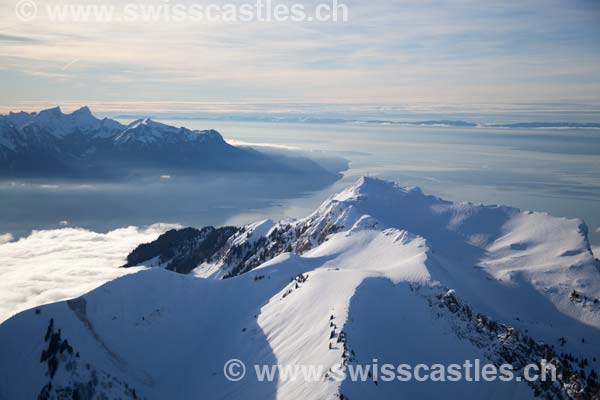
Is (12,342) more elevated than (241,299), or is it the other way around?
(12,342)

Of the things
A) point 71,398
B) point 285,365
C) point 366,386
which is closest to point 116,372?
point 71,398

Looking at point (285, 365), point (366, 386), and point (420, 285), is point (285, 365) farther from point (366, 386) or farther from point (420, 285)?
point (420, 285)

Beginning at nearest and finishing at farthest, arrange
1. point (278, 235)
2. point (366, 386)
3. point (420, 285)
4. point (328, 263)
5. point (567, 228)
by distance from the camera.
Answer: point (366, 386) < point (420, 285) < point (328, 263) < point (567, 228) < point (278, 235)

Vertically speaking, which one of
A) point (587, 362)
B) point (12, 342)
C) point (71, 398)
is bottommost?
point (587, 362)

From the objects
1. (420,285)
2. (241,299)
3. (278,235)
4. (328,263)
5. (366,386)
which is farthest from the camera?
(278,235)

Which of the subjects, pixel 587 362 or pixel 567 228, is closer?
pixel 587 362

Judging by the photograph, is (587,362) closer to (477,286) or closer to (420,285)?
(477,286)
